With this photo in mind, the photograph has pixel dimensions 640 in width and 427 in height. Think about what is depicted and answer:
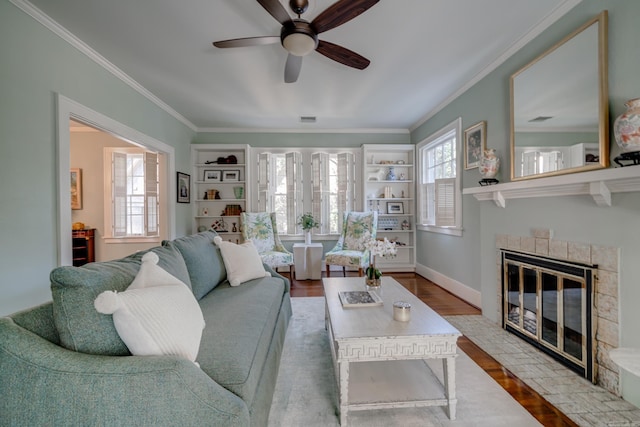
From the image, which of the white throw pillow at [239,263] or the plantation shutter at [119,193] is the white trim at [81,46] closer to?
the plantation shutter at [119,193]

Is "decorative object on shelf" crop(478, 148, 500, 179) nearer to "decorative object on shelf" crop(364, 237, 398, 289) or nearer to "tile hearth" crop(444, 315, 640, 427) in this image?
"decorative object on shelf" crop(364, 237, 398, 289)

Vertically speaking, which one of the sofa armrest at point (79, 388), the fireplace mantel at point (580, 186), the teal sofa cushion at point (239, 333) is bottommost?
the teal sofa cushion at point (239, 333)

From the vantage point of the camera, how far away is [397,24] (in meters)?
2.14

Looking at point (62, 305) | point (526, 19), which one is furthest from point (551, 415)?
point (526, 19)

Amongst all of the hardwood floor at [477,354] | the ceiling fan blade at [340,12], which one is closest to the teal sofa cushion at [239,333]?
the hardwood floor at [477,354]

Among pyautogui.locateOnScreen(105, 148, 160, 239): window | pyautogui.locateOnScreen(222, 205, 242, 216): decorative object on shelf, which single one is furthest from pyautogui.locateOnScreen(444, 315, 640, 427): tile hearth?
pyautogui.locateOnScreen(105, 148, 160, 239): window

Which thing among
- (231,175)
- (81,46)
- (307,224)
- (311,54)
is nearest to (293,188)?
(307,224)

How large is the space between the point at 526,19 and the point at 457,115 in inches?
54.4

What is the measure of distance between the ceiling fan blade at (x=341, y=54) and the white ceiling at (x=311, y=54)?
0.24m

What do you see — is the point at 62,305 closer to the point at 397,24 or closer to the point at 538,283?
the point at 397,24

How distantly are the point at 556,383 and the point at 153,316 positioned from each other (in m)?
2.38

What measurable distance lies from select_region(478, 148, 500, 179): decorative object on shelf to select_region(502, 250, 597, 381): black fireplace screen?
776mm

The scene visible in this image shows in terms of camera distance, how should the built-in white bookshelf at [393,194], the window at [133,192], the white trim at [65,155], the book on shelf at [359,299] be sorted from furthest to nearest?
the built-in white bookshelf at [393,194]
the window at [133,192]
the white trim at [65,155]
the book on shelf at [359,299]

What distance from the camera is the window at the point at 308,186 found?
4969mm
